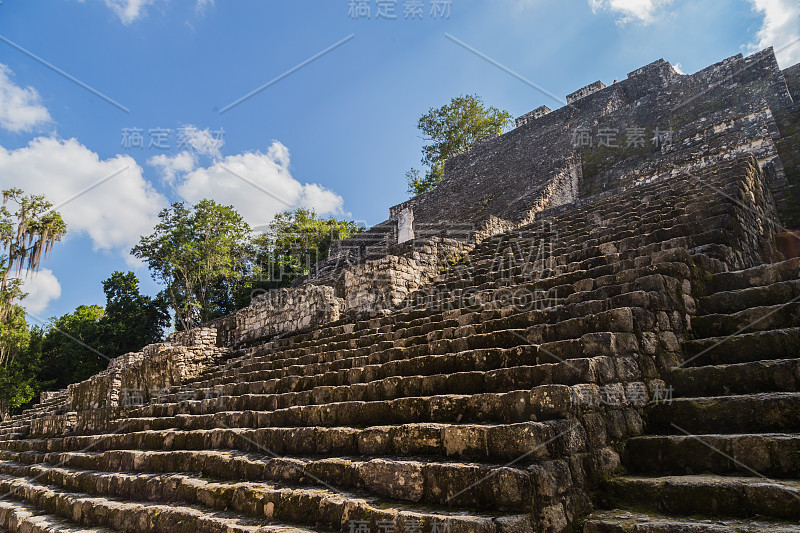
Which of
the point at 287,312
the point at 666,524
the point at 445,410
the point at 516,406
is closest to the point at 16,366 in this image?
the point at 287,312

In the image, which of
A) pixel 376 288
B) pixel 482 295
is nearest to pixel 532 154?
pixel 376 288

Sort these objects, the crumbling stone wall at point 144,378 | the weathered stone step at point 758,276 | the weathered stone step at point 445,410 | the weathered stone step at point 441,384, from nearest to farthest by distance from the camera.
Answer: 1. the weathered stone step at point 445,410
2. the weathered stone step at point 441,384
3. the weathered stone step at point 758,276
4. the crumbling stone wall at point 144,378

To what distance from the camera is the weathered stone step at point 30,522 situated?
13.1ft

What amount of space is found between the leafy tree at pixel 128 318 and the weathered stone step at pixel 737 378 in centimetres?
2443

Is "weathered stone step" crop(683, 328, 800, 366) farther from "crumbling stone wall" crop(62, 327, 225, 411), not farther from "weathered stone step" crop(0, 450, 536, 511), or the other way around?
"crumbling stone wall" crop(62, 327, 225, 411)

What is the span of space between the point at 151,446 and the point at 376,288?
4268 mm

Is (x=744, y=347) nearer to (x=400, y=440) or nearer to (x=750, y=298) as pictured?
(x=750, y=298)

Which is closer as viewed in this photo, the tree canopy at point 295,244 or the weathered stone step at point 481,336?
the weathered stone step at point 481,336

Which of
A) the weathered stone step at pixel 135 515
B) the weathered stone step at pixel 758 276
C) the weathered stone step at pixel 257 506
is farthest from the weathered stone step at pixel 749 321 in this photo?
the weathered stone step at pixel 135 515

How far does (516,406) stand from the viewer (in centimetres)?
278

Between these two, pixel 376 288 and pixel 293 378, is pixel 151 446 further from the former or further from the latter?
pixel 376 288

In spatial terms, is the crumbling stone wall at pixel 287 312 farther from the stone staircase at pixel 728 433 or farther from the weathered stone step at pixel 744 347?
the stone staircase at pixel 728 433

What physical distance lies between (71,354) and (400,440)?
2364 centimetres

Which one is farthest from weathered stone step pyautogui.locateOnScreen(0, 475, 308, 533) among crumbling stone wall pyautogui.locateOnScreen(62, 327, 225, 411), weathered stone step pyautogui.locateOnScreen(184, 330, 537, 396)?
crumbling stone wall pyautogui.locateOnScreen(62, 327, 225, 411)
